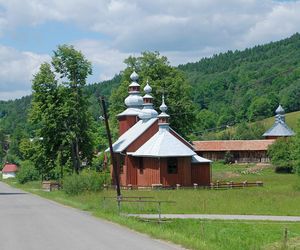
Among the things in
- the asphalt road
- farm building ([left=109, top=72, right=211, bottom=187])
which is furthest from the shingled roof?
the asphalt road

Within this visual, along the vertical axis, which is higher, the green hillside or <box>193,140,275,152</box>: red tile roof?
the green hillside

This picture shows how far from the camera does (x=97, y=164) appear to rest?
248ft

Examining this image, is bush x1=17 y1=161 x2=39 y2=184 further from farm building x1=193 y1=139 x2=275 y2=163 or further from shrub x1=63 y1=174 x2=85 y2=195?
shrub x1=63 y1=174 x2=85 y2=195

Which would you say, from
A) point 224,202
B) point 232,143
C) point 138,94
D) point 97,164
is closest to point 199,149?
point 232,143

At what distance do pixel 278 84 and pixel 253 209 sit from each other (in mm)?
157446

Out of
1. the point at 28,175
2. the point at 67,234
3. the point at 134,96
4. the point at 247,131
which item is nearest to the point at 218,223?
the point at 67,234

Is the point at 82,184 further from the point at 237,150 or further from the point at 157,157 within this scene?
the point at 237,150

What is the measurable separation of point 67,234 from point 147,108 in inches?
1611

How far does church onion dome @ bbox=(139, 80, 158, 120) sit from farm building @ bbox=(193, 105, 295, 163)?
116 ft

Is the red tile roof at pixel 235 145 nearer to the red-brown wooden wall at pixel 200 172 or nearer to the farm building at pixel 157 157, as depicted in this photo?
the farm building at pixel 157 157

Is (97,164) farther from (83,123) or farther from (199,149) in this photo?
(199,149)

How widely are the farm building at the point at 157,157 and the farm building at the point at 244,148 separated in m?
39.1

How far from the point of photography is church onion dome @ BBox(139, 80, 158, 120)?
59.8 m

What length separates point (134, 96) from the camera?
64062mm
